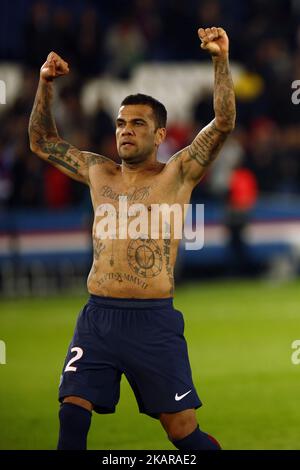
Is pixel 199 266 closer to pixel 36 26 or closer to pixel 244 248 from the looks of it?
pixel 244 248

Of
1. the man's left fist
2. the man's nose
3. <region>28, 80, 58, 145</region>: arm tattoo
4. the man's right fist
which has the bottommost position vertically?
the man's nose

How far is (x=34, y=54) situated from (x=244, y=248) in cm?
425

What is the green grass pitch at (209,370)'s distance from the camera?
831 centimetres

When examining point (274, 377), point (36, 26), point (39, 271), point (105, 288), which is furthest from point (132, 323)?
point (36, 26)

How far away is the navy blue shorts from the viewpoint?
628cm

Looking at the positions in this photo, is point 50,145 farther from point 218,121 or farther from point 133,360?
point 133,360

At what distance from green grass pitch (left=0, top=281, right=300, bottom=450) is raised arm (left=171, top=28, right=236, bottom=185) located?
7.04ft

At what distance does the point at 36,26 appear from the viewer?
709 inches

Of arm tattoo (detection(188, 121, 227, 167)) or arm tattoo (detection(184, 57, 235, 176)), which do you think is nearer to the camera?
arm tattoo (detection(184, 57, 235, 176))

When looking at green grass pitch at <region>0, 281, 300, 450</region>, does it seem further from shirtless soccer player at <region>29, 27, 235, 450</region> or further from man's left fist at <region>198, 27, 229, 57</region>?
man's left fist at <region>198, 27, 229, 57</region>

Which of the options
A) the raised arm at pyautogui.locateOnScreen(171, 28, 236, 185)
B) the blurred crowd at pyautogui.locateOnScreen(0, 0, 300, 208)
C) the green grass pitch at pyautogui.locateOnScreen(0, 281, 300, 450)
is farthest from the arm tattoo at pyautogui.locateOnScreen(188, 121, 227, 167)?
the blurred crowd at pyautogui.locateOnScreen(0, 0, 300, 208)

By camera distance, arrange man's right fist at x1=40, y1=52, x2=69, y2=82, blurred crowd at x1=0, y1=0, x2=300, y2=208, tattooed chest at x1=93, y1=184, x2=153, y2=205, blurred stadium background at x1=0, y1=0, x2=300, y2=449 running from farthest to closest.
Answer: blurred crowd at x1=0, y1=0, x2=300, y2=208, blurred stadium background at x1=0, y1=0, x2=300, y2=449, man's right fist at x1=40, y1=52, x2=69, y2=82, tattooed chest at x1=93, y1=184, x2=153, y2=205

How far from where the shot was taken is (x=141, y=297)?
643cm

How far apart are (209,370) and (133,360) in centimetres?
486
